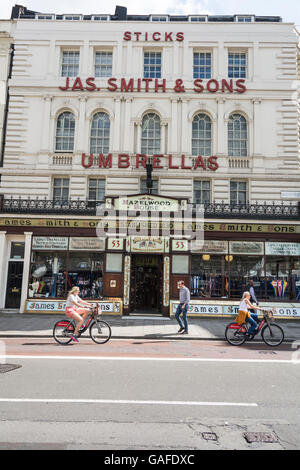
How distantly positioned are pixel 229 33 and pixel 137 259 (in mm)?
16825

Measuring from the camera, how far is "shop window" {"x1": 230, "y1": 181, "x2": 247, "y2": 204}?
20656 millimetres

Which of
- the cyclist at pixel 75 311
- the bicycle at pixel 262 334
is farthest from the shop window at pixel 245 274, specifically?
the cyclist at pixel 75 311

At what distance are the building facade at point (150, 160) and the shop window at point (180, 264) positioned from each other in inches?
2.2

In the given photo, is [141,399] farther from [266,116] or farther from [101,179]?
[266,116]

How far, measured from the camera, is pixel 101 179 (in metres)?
20.8

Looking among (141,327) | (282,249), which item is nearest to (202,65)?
(282,249)

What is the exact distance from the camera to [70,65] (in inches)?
874

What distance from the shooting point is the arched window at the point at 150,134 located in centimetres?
2123

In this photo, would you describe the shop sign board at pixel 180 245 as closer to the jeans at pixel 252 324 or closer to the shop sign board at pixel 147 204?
the shop sign board at pixel 147 204

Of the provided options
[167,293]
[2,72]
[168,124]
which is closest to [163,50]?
[168,124]

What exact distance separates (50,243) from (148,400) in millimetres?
13509

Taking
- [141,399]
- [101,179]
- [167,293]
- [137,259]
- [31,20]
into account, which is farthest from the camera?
[31,20]

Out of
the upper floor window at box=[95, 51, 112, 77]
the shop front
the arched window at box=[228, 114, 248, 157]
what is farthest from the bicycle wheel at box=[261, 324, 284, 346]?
the upper floor window at box=[95, 51, 112, 77]

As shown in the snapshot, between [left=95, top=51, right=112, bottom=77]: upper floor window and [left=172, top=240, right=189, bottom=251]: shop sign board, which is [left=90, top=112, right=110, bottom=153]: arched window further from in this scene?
[left=172, top=240, right=189, bottom=251]: shop sign board
